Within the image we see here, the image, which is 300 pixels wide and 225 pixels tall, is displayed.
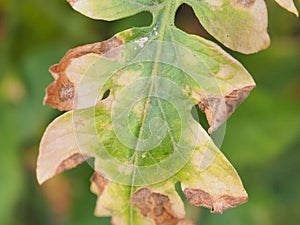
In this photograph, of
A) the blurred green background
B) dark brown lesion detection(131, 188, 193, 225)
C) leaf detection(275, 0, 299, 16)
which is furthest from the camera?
the blurred green background

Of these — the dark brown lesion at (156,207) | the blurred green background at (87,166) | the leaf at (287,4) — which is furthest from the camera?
the blurred green background at (87,166)

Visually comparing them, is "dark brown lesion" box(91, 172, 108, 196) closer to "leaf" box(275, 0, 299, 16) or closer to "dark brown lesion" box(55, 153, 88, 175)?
"dark brown lesion" box(55, 153, 88, 175)

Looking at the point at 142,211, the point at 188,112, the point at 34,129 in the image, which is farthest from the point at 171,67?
the point at 34,129

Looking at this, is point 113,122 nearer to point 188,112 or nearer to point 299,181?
point 188,112

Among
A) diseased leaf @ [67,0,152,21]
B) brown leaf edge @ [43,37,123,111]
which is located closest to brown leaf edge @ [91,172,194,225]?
brown leaf edge @ [43,37,123,111]

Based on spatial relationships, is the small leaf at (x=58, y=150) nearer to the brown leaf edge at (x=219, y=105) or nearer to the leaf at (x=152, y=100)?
the leaf at (x=152, y=100)

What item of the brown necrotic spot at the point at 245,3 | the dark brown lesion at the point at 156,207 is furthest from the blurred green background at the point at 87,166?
the brown necrotic spot at the point at 245,3

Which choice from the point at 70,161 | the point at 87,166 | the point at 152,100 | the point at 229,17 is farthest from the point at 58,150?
the point at 87,166
